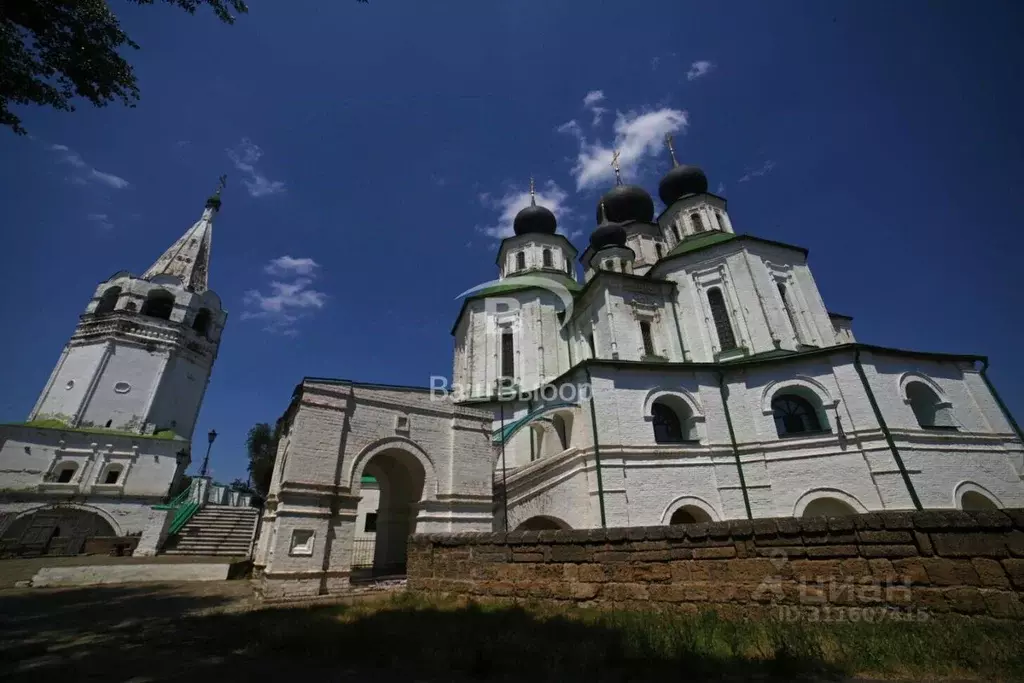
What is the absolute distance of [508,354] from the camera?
24.2 meters

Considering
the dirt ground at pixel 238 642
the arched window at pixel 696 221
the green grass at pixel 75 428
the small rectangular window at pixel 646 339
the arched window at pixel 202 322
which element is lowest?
the dirt ground at pixel 238 642

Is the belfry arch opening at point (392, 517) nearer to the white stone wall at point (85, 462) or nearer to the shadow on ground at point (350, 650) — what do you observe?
the shadow on ground at point (350, 650)

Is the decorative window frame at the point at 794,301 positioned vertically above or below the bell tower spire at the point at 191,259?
below

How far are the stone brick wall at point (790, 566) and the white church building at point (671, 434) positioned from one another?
221 inches

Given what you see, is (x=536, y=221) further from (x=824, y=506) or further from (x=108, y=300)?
(x=108, y=300)

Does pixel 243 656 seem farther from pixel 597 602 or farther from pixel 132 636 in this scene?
pixel 597 602

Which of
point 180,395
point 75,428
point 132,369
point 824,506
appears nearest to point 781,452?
point 824,506

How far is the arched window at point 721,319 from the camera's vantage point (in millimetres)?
19562

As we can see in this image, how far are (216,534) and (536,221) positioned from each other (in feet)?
83.8

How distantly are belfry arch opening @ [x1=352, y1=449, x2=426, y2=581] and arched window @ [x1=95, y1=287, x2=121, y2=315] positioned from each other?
2662 centimetres

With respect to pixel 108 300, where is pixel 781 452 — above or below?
below

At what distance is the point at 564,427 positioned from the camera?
17.4m

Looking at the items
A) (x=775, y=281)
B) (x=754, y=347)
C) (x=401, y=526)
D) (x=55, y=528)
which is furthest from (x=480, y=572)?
(x=55, y=528)

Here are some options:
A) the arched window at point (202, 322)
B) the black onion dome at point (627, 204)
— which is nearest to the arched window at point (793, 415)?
the black onion dome at point (627, 204)
